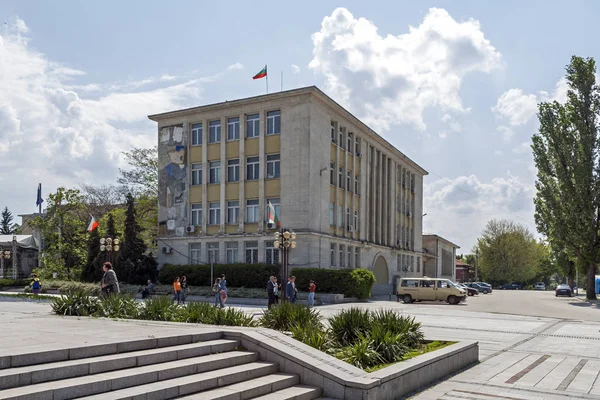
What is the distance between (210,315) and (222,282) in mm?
17720

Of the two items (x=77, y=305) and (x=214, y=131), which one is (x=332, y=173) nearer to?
(x=214, y=131)

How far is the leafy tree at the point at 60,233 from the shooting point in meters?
48.6

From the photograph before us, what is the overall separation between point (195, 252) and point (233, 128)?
986cm

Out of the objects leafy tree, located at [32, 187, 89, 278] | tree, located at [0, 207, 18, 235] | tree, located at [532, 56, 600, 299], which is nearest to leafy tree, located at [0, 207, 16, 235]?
tree, located at [0, 207, 18, 235]

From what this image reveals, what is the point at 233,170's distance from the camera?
4375 cm

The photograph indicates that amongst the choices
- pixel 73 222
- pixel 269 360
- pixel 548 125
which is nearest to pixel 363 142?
pixel 548 125

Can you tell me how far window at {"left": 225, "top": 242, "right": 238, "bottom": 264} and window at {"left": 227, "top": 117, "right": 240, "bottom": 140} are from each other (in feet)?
26.1

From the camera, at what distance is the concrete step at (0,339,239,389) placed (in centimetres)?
732

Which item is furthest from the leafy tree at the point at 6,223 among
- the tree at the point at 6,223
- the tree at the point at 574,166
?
the tree at the point at 574,166

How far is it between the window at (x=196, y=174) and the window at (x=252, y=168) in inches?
173

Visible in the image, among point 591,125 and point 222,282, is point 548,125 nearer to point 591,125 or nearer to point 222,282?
point 591,125

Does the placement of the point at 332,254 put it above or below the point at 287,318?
above

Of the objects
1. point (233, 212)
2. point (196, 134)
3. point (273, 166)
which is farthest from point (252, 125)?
point (233, 212)

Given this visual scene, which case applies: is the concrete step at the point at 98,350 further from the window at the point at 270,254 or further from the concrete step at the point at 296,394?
the window at the point at 270,254
